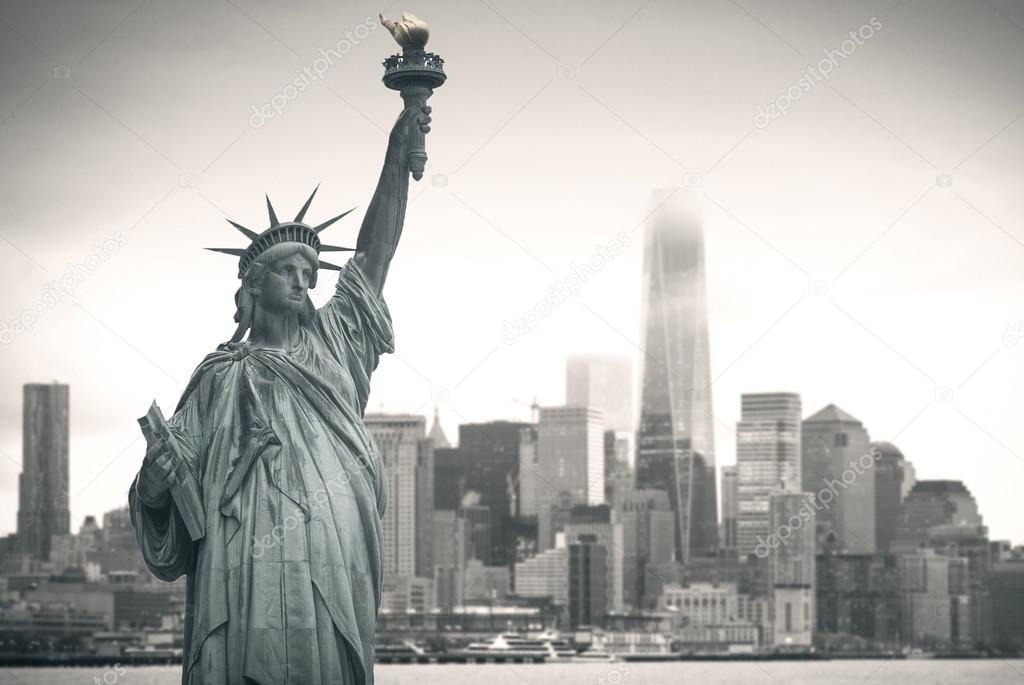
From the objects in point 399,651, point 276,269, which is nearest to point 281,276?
point 276,269

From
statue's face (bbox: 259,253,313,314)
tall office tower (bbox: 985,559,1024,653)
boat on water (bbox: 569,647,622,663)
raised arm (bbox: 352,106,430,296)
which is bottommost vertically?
boat on water (bbox: 569,647,622,663)

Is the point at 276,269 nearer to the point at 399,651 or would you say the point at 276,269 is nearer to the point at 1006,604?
the point at 399,651

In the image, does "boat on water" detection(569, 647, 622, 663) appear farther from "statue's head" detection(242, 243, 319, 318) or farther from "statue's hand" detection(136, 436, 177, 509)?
"statue's hand" detection(136, 436, 177, 509)

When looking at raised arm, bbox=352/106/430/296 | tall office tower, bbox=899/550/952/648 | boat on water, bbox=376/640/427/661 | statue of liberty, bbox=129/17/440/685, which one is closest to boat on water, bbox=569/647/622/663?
boat on water, bbox=376/640/427/661

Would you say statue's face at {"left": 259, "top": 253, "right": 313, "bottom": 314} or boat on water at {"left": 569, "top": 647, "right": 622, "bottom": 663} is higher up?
statue's face at {"left": 259, "top": 253, "right": 313, "bottom": 314}

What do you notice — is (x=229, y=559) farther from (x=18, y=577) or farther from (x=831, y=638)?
(x=831, y=638)

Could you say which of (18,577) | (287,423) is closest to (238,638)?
(287,423)

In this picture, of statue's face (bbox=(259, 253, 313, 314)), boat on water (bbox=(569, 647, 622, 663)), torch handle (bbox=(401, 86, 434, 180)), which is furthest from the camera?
boat on water (bbox=(569, 647, 622, 663))
